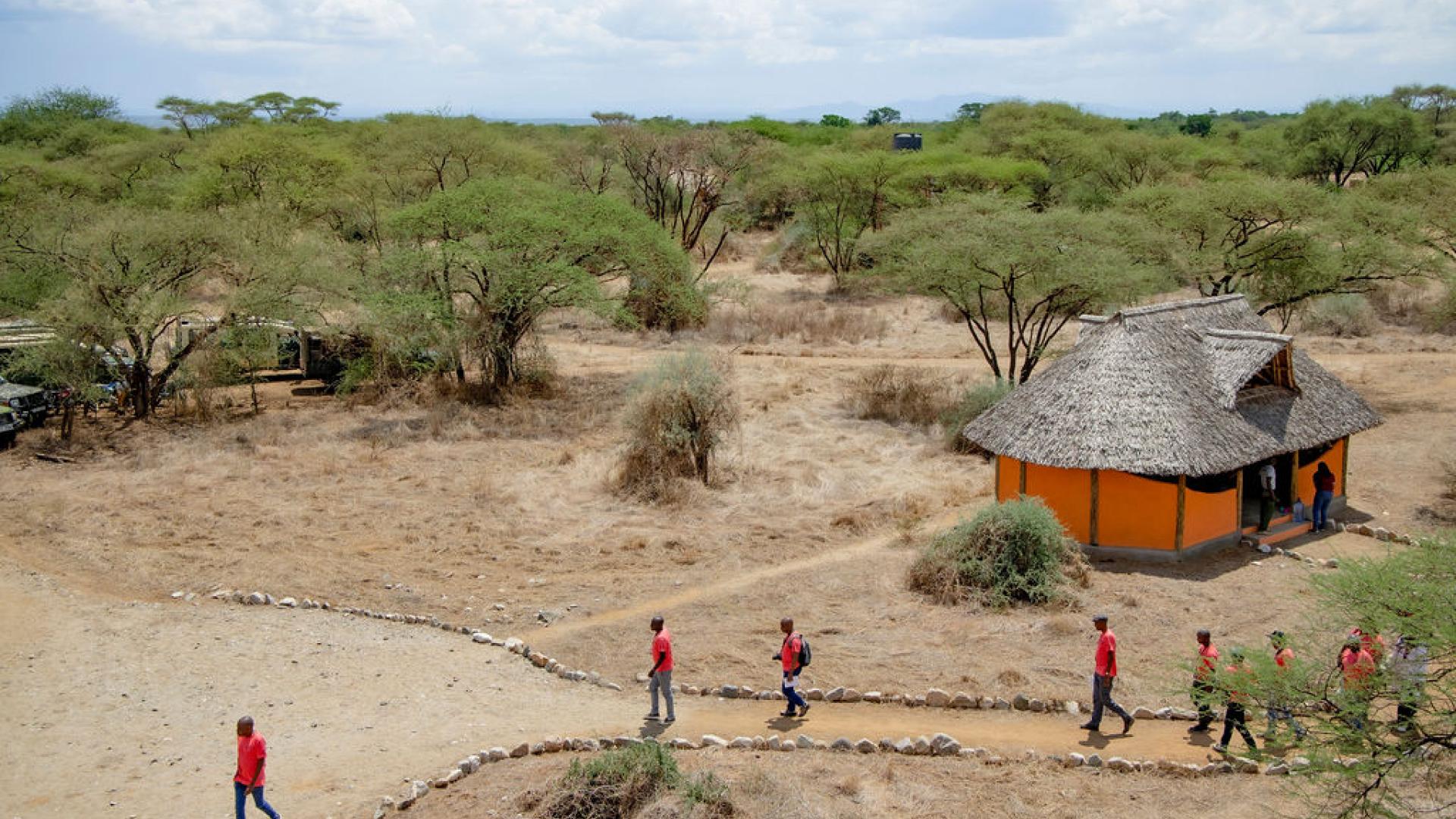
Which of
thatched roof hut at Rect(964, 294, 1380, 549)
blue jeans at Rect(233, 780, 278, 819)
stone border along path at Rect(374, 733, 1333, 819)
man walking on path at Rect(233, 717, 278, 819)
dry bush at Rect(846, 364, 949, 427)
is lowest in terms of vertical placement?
stone border along path at Rect(374, 733, 1333, 819)

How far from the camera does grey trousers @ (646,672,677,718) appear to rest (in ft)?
35.9

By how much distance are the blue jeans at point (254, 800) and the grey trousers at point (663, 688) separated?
3.34 meters

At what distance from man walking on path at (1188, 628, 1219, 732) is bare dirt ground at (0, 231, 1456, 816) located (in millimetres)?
677

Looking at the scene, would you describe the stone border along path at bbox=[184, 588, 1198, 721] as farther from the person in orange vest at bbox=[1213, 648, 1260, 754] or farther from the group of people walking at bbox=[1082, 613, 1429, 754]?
the person in orange vest at bbox=[1213, 648, 1260, 754]

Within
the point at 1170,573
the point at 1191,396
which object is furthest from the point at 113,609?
the point at 1191,396

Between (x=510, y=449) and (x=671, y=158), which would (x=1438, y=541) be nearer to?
(x=510, y=449)

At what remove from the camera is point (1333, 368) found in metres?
28.7

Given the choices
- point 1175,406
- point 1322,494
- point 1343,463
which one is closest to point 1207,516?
point 1175,406

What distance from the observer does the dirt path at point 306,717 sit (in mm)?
10031

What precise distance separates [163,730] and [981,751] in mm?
7250

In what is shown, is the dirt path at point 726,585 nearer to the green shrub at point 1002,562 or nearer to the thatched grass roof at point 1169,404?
the green shrub at point 1002,562

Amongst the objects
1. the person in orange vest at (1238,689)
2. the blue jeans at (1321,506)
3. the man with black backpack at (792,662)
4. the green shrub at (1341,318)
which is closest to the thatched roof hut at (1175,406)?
the blue jeans at (1321,506)

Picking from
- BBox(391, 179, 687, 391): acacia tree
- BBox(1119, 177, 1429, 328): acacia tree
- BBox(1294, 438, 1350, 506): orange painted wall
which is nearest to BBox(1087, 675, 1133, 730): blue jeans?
BBox(1294, 438, 1350, 506): orange painted wall

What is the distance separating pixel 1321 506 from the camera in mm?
17203
